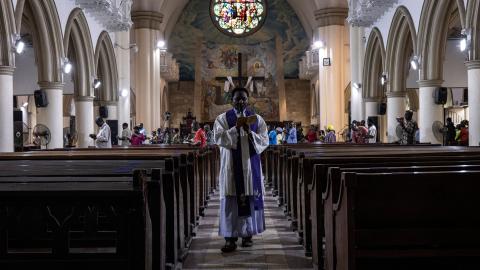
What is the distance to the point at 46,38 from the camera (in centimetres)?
1647

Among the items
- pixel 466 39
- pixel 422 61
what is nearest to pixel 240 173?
pixel 466 39

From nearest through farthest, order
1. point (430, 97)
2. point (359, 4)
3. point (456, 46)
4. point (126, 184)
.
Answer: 1. point (126, 184)
2. point (430, 97)
3. point (359, 4)
4. point (456, 46)

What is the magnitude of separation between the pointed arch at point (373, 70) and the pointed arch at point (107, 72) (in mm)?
9559

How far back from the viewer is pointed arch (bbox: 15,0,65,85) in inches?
632

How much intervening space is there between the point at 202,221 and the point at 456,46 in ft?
54.8

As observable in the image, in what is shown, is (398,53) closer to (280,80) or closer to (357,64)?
(357,64)

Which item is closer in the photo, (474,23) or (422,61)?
(474,23)

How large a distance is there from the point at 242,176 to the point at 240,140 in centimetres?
43

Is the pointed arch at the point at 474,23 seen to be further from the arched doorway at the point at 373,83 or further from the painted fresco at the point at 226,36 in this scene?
the painted fresco at the point at 226,36

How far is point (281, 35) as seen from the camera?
40.7 metres

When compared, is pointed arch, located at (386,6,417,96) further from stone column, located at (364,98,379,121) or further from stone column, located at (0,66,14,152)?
stone column, located at (0,66,14,152)

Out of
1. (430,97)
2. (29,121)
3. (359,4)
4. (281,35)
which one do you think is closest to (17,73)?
(29,121)

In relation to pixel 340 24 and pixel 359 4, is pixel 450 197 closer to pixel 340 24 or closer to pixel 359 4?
pixel 359 4

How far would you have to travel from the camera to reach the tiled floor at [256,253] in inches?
252
